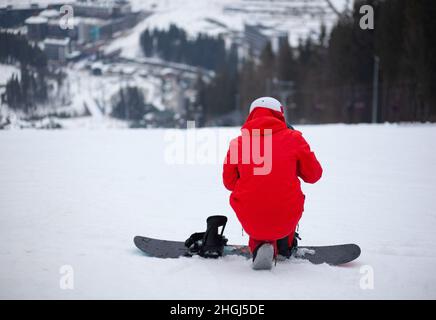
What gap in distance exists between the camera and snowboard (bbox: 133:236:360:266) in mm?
3795

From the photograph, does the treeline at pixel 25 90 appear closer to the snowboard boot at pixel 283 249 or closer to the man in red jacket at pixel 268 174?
the man in red jacket at pixel 268 174

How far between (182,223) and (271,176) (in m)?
2.17

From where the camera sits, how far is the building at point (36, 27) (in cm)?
1306

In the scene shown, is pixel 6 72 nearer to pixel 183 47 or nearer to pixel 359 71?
pixel 359 71

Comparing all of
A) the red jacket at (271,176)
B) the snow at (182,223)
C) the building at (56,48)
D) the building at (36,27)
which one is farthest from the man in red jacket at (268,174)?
the building at (56,48)

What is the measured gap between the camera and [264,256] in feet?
11.4

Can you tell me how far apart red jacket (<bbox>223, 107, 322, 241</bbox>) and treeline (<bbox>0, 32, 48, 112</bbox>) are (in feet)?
33.0

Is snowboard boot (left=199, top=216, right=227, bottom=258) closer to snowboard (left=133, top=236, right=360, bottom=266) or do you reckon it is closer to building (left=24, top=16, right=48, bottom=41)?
snowboard (left=133, top=236, right=360, bottom=266)

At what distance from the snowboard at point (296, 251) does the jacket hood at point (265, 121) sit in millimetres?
1168

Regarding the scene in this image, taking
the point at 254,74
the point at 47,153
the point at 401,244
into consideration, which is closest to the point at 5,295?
the point at 401,244

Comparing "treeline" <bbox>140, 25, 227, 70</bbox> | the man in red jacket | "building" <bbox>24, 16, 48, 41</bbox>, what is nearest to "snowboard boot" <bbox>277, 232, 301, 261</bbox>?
the man in red jacket

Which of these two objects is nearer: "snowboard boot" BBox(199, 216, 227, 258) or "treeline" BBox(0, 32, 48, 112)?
"snowboard boot" BBox(199, 216, 227, 258)
